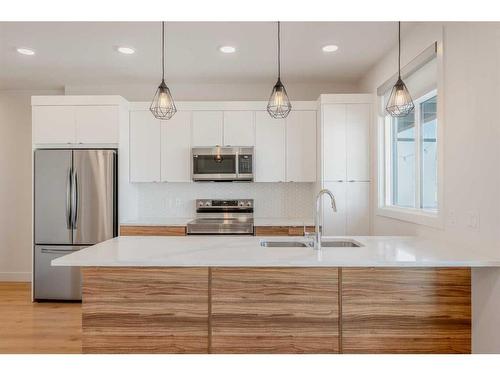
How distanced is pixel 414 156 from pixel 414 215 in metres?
0.62

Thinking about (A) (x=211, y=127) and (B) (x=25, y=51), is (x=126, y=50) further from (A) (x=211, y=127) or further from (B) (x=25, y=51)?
(A) (x=211, y=127)

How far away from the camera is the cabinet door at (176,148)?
4531 mm

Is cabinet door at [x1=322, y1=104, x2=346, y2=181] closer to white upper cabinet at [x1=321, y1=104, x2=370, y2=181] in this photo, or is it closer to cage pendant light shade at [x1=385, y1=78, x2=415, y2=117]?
white upper cabinet at [x1=321, y1=104, x2=370, y2=181]

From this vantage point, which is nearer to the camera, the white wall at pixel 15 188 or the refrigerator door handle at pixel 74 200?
the refrigerator door handle at pixel 74 200

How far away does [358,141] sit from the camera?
4203mm

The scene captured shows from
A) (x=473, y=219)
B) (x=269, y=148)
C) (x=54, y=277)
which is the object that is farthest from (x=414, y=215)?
(x=54, y=277)

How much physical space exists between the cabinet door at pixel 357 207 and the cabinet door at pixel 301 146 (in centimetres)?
52

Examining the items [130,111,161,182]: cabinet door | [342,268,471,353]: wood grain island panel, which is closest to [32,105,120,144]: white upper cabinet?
[130,111,161,182]: cabinet door

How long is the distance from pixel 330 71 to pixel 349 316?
308 cm

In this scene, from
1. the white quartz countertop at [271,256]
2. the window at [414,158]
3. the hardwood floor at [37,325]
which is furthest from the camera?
the window at [414,158]

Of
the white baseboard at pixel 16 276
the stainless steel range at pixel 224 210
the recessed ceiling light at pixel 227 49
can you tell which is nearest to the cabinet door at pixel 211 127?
the stainless steel range at pixel 224 210

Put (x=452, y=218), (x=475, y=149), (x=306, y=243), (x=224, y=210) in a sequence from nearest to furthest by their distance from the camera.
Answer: (x=475, y=149), (x=452, y=218), (x=306, y=243), (x=224, y=210)

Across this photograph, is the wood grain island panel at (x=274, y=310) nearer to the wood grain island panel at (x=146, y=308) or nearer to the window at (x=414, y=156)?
the wood grain island panel at (x=146, y=308)

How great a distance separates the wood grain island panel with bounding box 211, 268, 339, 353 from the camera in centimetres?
212
